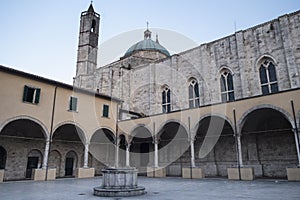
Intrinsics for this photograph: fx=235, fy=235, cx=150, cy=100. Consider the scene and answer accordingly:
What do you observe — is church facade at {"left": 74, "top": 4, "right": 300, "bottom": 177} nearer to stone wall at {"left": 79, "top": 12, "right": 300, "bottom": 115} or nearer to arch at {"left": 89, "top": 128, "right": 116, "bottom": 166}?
stone wall at {"left": 79, "top": 12, "right": 300, "bottom": 115}

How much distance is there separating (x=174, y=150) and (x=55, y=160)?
9.81m

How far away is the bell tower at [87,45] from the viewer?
29.4 metres

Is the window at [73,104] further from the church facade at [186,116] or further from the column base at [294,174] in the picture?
the column base at [294,174]

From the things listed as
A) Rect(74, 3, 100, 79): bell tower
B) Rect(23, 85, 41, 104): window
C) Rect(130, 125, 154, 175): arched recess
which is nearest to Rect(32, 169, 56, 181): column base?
Rect(23, 85, 41, 104): window

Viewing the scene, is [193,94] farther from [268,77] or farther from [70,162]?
[70,162]

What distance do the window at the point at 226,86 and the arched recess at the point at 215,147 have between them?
9.24 ft

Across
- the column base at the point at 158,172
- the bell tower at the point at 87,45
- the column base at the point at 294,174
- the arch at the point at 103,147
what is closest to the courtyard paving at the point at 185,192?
the column base at the point at 294,174

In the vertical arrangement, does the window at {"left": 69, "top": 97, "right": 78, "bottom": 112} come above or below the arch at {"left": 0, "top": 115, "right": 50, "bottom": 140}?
above

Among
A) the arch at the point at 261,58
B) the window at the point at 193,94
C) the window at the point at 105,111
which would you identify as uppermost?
the arch at the point at 261,58

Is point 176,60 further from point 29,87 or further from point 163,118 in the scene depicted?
point 29,87

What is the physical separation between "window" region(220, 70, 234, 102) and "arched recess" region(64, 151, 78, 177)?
13357 millimetres

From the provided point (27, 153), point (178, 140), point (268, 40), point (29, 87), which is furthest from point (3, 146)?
point (268, 40)

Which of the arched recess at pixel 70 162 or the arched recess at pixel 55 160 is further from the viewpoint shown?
the arched recess at pixel 70 162

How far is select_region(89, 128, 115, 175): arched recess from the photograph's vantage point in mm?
20969
